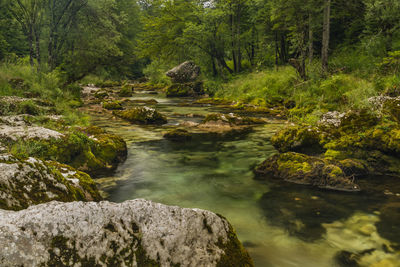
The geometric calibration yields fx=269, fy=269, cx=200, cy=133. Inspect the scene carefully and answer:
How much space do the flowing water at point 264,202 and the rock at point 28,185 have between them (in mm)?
1952

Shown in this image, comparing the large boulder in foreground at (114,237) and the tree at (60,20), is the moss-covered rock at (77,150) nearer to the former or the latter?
the large boulder in foreground at (114,237)

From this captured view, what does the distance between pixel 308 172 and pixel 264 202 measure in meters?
1.26

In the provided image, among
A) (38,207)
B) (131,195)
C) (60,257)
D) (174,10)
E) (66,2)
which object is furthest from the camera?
(174,10)

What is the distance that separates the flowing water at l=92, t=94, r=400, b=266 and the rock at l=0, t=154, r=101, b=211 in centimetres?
195

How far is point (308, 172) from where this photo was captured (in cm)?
536

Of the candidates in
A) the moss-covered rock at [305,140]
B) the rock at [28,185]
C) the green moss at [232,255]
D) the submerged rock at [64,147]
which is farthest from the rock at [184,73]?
the green moss at [232,255]

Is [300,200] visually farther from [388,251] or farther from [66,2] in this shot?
[66,2]

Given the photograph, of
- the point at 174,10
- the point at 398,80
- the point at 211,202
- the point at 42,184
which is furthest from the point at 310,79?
the point at 174,10

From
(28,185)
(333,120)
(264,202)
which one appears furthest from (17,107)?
(333,120)

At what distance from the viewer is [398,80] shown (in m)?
8.83

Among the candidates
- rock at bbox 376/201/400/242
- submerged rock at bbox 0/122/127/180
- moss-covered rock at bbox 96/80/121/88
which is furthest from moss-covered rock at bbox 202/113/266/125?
moss-covered rock at bbox 96/80/121/88

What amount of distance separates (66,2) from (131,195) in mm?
15499

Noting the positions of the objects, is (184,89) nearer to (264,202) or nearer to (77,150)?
(77,150)

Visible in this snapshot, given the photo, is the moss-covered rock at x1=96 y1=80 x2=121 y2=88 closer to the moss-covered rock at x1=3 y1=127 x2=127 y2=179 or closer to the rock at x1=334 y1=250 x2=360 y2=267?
the moss-covered rock at x1=3 y1=127 x2=127 y2=179
